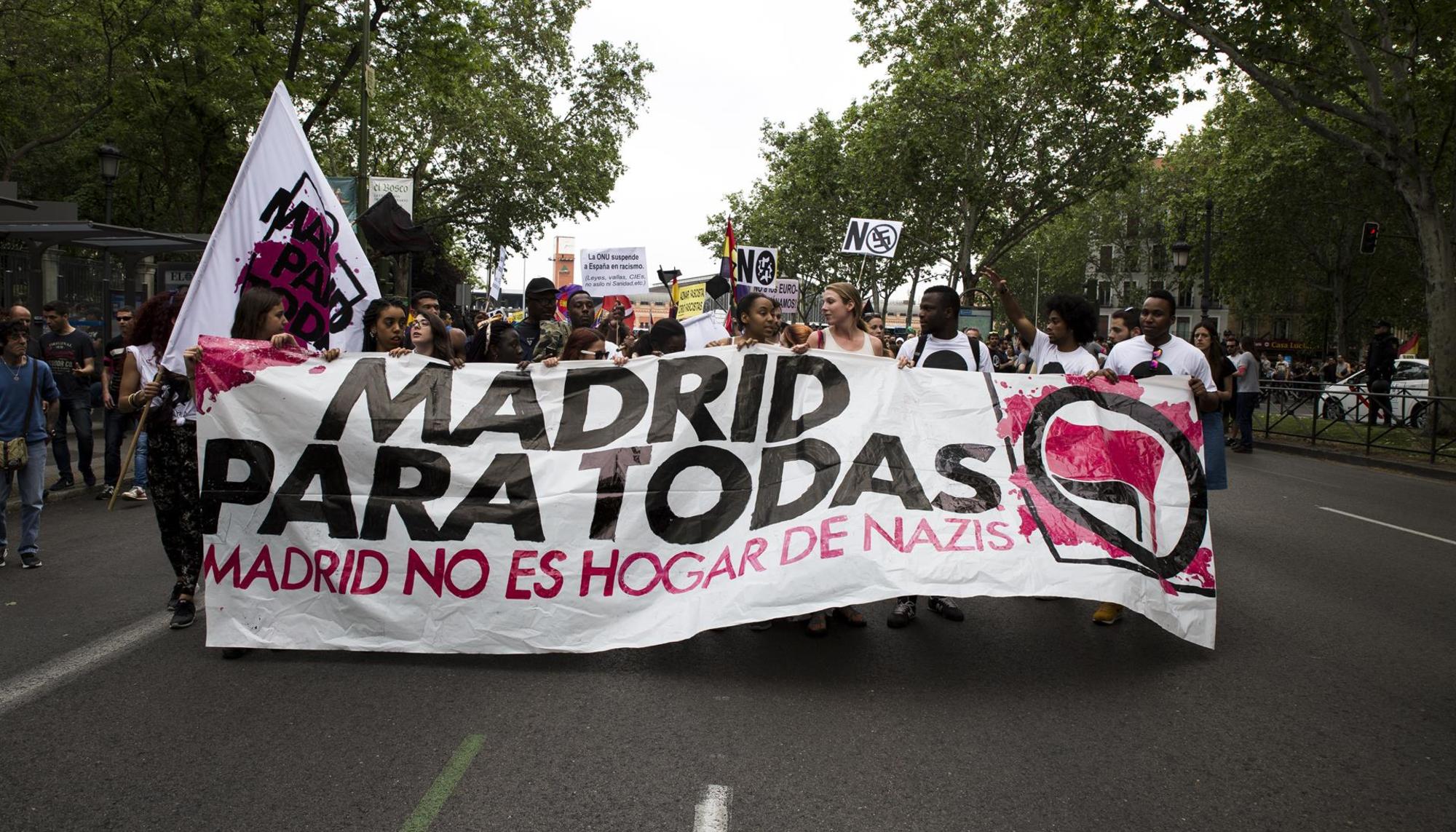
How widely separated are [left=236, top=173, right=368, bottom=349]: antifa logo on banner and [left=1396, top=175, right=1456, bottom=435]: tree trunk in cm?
1794

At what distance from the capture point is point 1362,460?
1656cm

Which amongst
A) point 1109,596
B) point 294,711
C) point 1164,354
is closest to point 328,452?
point 294,711

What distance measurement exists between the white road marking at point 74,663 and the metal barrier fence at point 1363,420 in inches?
652

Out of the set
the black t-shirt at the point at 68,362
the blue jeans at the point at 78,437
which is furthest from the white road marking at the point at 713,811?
the black t-shirt at the point at 68,362

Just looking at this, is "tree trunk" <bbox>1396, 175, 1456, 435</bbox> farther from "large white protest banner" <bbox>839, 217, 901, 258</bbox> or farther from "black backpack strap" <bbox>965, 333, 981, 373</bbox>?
"black backpack strap" <bbox>965, 333, 981, 373</bbox>

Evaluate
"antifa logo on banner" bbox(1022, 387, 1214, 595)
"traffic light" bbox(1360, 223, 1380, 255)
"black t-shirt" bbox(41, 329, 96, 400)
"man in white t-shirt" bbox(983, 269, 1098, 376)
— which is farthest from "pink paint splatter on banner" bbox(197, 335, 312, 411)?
"traffic light" bbox(1360, 223, 1380, 255)

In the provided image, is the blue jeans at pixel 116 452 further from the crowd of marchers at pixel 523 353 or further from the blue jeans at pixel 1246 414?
the blue jeans at pixel 1246 414

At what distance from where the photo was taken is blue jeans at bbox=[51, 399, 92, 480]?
396 inches

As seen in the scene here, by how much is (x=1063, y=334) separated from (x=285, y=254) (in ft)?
14.8

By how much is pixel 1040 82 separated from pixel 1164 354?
1062 inches

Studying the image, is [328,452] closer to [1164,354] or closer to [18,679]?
[18,679]

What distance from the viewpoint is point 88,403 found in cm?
1069

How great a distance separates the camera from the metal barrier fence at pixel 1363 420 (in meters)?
16.4

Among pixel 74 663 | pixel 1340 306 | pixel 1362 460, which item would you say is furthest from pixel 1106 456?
pixel 1340 306
